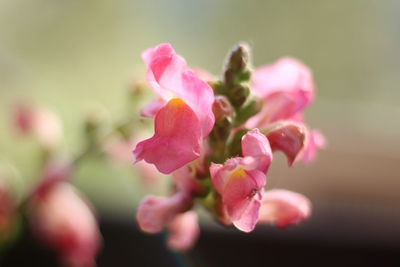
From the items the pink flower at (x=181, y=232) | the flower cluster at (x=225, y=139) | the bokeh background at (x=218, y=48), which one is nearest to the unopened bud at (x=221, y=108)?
the flower cluster at (x=225, y=139)

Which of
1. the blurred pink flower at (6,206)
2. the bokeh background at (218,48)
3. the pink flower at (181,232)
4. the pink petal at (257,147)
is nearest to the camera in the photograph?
the pink petal at (257,147)

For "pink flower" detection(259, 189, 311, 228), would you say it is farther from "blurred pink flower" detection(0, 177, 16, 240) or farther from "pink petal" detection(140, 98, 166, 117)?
"blurred pink flower" detection(0, 177, 16, 240)

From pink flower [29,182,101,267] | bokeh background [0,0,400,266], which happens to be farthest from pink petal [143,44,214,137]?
bokeh background [0,0,400,266]

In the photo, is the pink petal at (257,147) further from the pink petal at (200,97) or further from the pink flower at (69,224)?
the pink flower at (69,224)

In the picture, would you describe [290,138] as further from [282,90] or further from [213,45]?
[213,45]

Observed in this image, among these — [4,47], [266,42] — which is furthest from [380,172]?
[4,47]

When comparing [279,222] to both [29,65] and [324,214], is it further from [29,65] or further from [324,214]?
[29,65]

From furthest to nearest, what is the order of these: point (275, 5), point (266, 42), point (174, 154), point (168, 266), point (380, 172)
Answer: point (275, 5), point (266, 42), point (380, 172), point (168, 266), point (174, 154)
